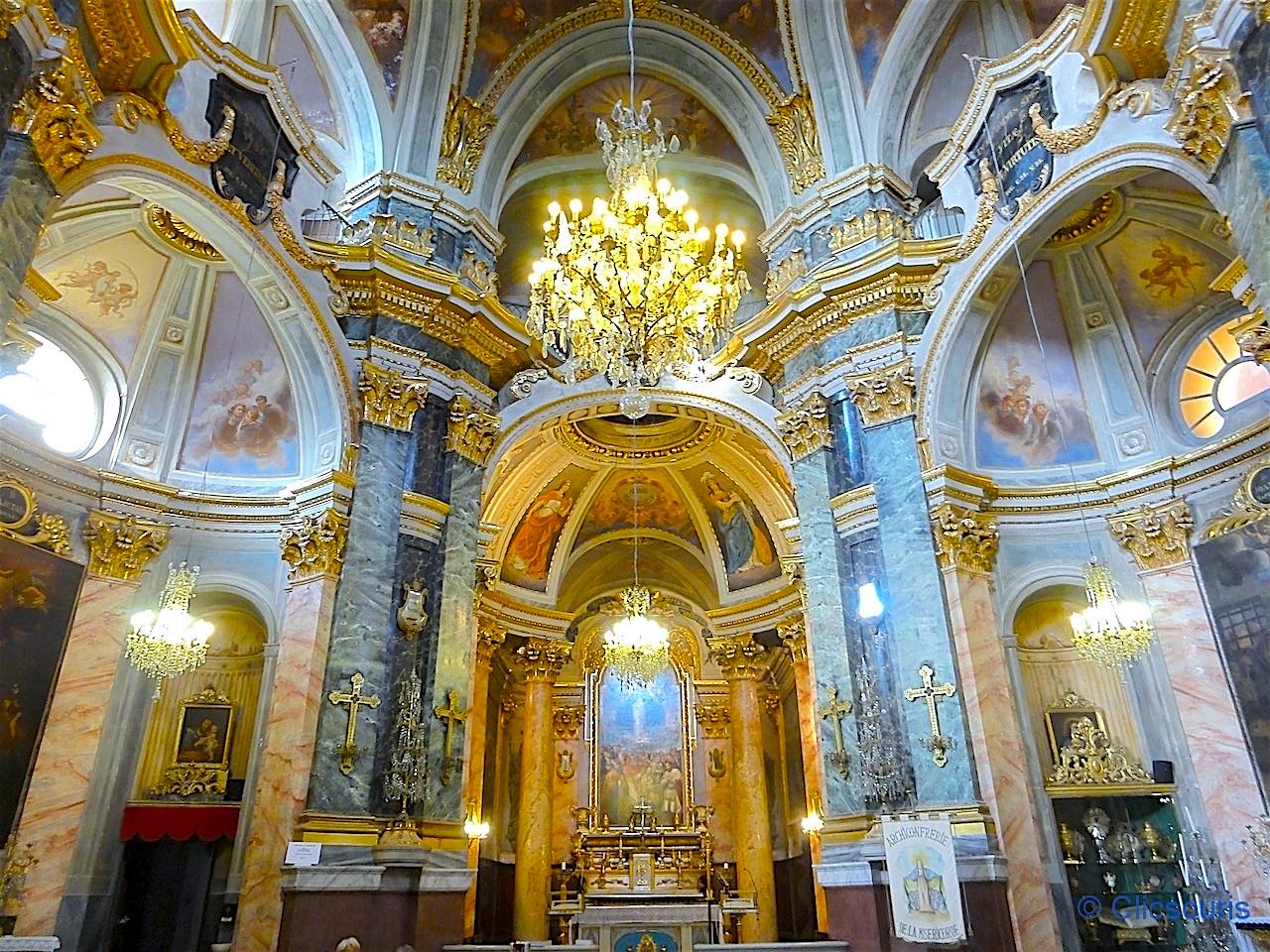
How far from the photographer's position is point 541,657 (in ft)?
56.9

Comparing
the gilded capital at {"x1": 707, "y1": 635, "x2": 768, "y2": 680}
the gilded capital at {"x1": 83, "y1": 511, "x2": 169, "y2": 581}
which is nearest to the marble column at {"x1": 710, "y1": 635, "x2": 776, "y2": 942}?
the gilded capital at {"x1": 707, "y1": 635, "x2": 768, "y2": 680}

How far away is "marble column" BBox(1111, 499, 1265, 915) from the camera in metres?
8.48

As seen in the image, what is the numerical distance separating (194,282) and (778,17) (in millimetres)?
8996

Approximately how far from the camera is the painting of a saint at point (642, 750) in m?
17.6

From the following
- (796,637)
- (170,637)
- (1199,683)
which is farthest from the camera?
(796,637)

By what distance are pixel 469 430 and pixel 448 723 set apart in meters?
3.67

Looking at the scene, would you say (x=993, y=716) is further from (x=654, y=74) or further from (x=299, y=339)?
(x=654, y=74)

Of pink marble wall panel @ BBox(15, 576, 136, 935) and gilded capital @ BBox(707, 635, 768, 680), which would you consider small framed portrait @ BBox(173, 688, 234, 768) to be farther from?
gilded capital @ BBox(707, 635, 768, 680)

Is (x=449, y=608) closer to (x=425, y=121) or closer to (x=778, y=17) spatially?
(x=425, y=121)

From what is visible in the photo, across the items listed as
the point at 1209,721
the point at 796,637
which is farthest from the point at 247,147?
the point at 1209,721

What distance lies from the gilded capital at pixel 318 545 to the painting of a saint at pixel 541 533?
695cm

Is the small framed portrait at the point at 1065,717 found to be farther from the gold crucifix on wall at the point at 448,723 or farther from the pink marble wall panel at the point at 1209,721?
the gold crucifix on wall at the point at 448,723

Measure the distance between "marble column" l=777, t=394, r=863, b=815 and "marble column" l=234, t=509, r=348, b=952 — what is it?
18.0 ft

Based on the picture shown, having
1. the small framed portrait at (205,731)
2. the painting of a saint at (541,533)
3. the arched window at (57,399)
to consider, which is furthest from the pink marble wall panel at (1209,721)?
the arched window at (57,399)
